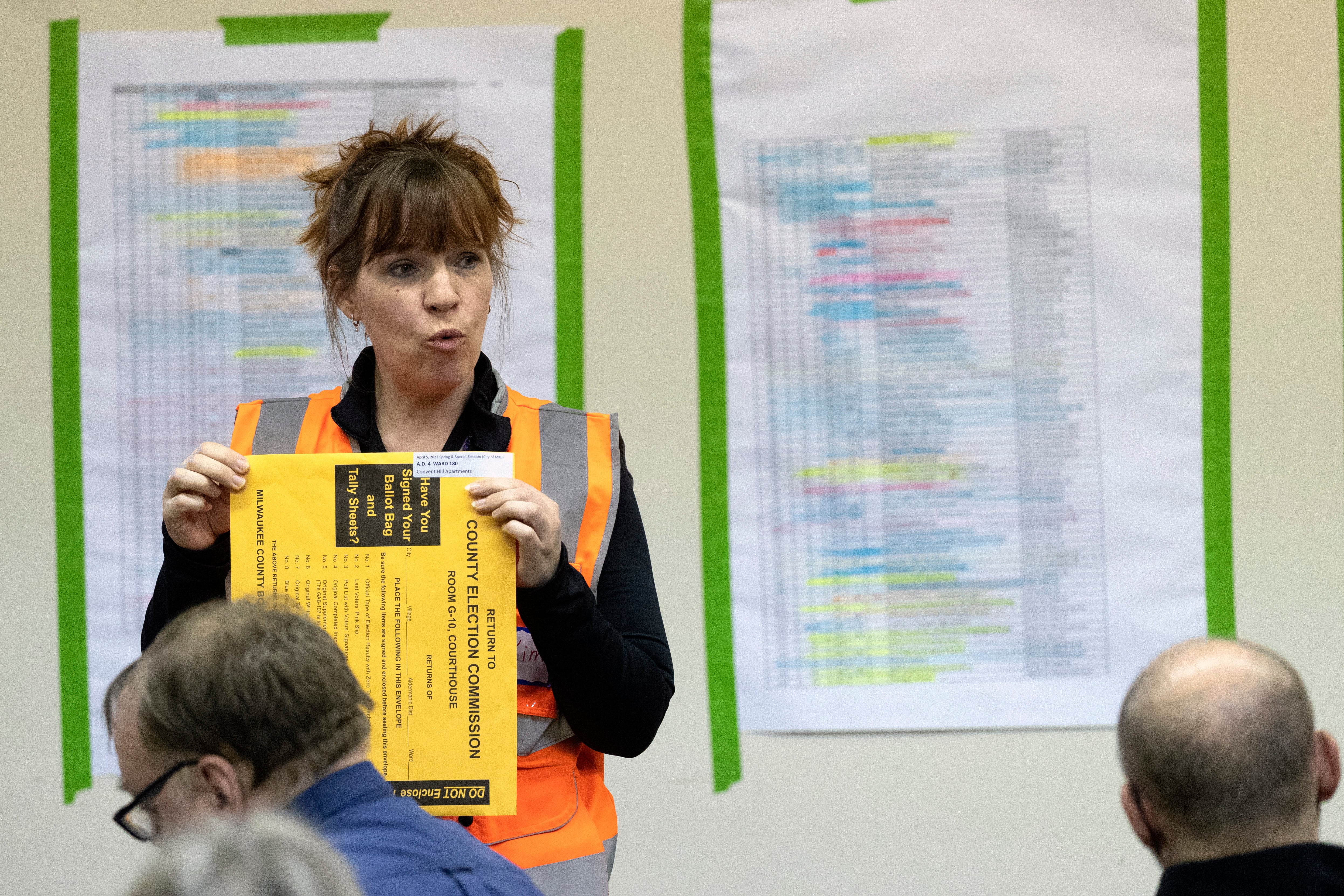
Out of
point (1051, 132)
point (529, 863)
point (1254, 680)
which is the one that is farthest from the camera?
point (1051, 132)

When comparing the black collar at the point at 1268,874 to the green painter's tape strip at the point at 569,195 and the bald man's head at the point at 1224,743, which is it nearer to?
the bald man's head at the point at 1224,743

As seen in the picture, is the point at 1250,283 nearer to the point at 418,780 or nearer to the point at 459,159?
the point at 459,159

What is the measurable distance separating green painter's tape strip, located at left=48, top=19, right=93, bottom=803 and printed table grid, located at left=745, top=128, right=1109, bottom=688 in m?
1.16

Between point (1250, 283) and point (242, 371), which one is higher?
point (1250, 283)

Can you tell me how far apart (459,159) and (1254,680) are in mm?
813

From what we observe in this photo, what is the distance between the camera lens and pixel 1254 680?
811mm

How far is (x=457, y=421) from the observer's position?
1.11 m

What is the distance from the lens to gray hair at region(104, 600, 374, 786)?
771 millimetres

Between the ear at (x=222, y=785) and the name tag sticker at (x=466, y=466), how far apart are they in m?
0.32

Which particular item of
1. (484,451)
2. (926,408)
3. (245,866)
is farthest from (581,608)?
(926,408)

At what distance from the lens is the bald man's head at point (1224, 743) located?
2.58 ft

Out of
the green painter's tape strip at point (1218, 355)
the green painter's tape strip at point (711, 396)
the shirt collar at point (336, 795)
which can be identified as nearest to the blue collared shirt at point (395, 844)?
the shirt collar at point (336, 795)

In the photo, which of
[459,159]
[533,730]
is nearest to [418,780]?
[533,730]

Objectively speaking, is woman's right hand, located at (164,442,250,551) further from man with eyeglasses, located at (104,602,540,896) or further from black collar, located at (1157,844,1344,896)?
black collar, located at (1157,844,1344,896)
